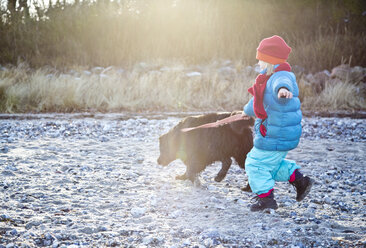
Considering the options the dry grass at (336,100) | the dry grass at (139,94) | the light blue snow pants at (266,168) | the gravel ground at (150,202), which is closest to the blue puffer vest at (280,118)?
the light blue snow pants at (266,168)

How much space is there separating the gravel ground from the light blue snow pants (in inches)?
13.8

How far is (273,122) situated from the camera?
357 cm

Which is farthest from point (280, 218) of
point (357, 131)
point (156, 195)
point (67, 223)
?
point (357, 131)

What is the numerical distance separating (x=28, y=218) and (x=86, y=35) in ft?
50.8

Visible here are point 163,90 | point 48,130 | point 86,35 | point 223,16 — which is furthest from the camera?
point 223,16

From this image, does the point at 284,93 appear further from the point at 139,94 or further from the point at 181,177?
the point at 139,94

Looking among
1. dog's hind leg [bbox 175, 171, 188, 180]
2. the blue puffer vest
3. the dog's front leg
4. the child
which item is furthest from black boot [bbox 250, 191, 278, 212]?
dog's hind leg [bbox 175, 171, 188, 180]

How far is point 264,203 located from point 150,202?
123 cm

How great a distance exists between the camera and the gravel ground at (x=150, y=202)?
3338mm

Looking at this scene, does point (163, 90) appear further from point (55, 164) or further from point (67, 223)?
point (67, 223)

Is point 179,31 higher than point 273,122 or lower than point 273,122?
higher

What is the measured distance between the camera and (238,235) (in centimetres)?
342

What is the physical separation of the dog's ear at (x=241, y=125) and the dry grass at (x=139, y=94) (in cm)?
749

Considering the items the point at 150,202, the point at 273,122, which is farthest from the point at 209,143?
the point at 273,122
